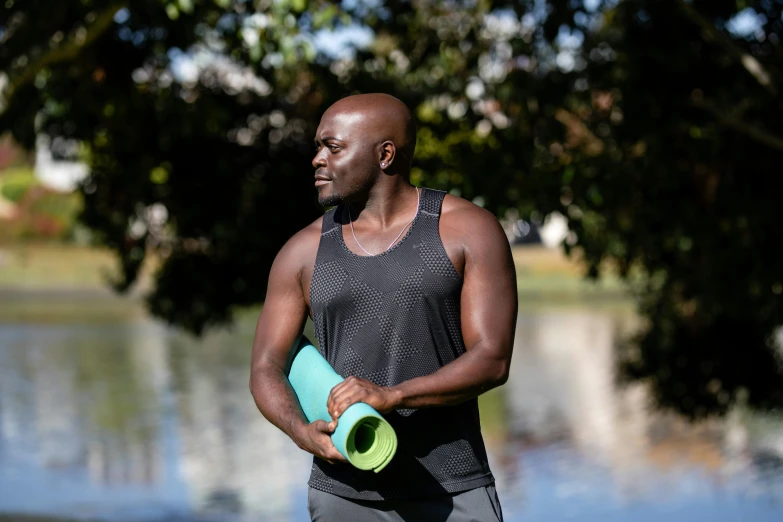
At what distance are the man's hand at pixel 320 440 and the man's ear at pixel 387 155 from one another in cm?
64

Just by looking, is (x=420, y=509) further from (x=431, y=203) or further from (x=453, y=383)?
(x=431, y=203)

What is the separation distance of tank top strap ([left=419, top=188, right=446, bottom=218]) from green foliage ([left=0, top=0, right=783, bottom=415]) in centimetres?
365

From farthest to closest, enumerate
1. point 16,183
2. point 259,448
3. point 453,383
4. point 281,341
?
point 16,183 < point 259,448 < point 281,341 < point 453,383

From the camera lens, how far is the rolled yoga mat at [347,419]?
2.67 m

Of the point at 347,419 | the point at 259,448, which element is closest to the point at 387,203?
the point at 347,419

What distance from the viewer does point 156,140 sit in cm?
898

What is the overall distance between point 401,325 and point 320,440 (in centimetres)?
33

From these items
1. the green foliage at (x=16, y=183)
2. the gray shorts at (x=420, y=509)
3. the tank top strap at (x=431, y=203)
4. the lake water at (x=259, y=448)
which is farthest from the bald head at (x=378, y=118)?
the green foliage at (x=16, y=183)

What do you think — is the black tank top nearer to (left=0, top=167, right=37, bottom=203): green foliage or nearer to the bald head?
the bald head

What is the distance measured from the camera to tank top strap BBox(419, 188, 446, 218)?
→ 2996 mm

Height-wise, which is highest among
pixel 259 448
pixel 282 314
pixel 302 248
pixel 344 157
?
pixel 259 448

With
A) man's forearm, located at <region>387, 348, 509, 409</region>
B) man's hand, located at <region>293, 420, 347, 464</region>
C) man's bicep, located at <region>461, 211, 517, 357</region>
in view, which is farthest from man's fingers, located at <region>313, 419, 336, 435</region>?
man's bicep, located at <region>461, 211, 517, 357</region>

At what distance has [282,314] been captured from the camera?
3.03 meters

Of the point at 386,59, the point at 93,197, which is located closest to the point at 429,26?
the point at 386,59
